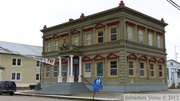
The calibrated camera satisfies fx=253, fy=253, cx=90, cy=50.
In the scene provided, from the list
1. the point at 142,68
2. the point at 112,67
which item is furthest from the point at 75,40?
the point at 142,68

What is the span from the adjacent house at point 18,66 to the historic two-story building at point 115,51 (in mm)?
16830

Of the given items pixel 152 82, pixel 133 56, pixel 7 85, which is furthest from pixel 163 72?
pixel 7 85

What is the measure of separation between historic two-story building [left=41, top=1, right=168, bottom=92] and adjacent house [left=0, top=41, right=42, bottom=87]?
1683 cm

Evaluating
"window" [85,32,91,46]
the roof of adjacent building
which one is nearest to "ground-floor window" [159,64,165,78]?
"window" [85,32,91,46]

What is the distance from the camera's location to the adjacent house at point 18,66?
47966 millimetres

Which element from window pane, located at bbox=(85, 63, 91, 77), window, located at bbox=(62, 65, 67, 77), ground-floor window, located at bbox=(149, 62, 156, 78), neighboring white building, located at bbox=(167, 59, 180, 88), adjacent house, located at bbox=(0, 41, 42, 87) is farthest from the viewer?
neighboring white building, located at bbox=(167, 59, 180, 88)

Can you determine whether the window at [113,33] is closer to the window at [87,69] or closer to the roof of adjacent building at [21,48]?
the window at [87,69]

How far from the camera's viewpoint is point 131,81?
26.9 m

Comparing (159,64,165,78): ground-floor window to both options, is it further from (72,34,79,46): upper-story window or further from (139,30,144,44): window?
(72,34,79,46): upper-story window

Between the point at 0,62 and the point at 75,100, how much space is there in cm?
2999

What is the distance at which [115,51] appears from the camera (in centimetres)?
2716

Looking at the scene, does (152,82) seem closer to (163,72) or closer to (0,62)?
(163,72)

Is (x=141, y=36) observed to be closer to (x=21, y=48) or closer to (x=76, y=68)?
(x=76, y=68)

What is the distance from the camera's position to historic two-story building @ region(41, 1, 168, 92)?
88.3 ft
